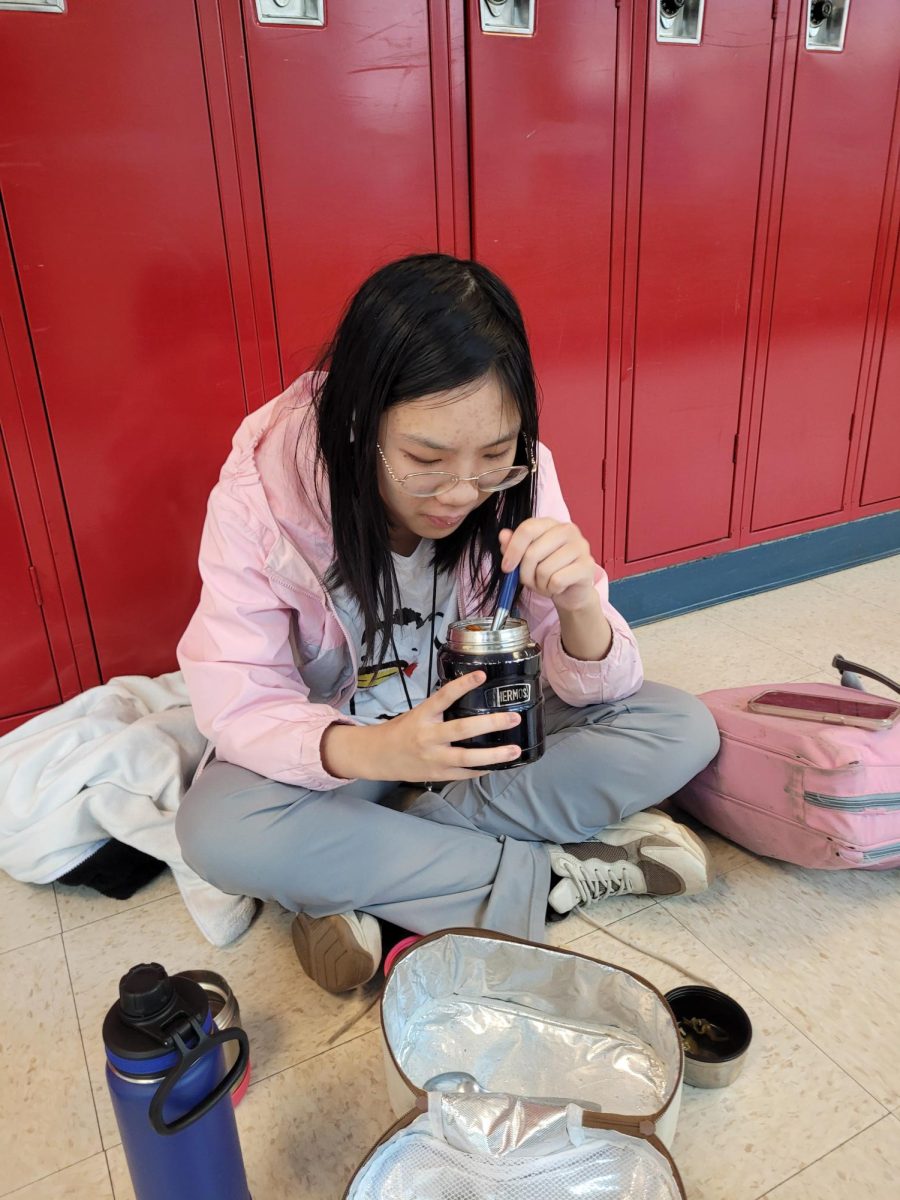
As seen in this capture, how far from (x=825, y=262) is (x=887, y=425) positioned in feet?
1.89

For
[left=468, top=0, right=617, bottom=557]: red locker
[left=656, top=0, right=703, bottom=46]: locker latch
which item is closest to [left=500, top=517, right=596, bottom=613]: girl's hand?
[left=468, top=0, right=617, bottom=557]: red locker

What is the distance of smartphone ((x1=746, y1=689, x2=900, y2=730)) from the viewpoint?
3.92 ft

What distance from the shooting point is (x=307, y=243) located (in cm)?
158

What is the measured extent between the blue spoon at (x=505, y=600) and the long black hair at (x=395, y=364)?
0.18 m

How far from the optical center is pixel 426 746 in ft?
2.82

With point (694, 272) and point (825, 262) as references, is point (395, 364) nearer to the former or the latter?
point (694, 272)

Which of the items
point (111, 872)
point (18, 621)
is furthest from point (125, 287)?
point (111, 872)

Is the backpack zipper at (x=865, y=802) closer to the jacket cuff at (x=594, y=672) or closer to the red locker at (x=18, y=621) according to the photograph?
the jacket cuff at (x=594, y=672)

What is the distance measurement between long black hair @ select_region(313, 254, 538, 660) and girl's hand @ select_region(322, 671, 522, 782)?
0.72ft

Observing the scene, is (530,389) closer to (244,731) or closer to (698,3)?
(244,731)

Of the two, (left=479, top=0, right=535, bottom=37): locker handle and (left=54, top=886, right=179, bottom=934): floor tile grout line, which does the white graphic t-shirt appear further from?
(left=479, top=0, right=535, bottom=37): locker handle

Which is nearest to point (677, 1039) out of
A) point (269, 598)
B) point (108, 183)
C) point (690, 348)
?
point (269, 598)

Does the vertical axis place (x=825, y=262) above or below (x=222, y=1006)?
above

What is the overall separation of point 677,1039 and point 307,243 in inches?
56.6
